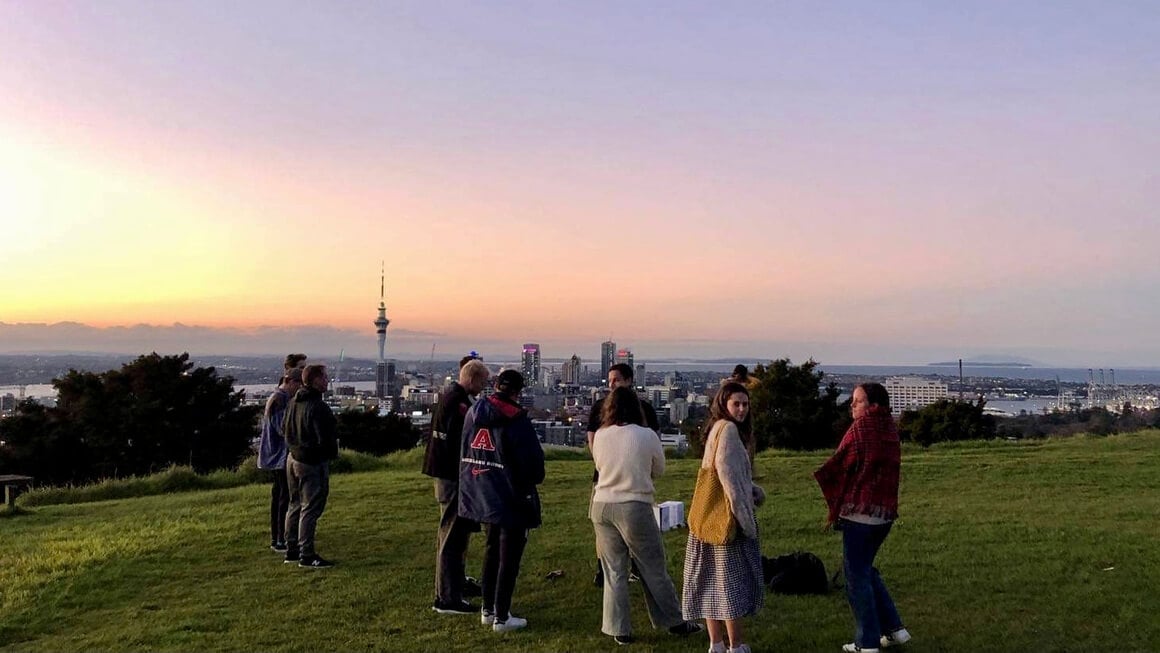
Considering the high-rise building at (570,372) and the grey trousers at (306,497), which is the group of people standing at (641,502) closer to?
the grey trousers at (306,497)

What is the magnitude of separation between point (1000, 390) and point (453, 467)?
56339mm

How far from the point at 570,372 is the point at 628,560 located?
28.6 metres

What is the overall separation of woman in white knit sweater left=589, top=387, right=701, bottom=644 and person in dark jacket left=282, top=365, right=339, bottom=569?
353cm

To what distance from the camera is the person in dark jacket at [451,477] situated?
748 cm

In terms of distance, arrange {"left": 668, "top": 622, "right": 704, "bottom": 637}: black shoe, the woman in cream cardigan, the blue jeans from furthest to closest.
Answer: {"left": 668, "top": 622, "right": 704, "bottom": 637}: black shoe < the blue jeans < the woman in cream cardigan

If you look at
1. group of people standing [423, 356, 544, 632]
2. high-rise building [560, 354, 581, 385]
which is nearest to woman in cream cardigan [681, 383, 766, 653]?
group of people standing [423, 356, 544, 632]

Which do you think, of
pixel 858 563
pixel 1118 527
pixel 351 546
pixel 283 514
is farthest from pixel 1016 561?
pixel 283 514

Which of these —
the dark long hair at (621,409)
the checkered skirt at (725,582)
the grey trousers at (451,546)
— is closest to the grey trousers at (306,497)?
the grey trousers at (451,546)

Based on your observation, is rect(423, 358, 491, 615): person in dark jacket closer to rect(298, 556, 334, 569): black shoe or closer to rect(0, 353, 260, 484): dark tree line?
rect(298, 556, 334, 569): black shoe

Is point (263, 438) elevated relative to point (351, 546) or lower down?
elevated

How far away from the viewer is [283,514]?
409 inches

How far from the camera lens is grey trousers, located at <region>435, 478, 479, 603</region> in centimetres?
748

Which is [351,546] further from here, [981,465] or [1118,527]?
[981,465]

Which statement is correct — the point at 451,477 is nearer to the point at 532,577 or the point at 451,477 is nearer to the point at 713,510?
the point at 532,577
